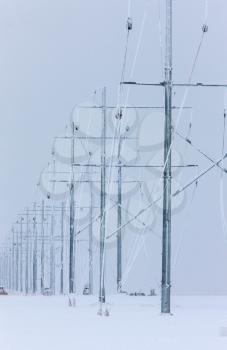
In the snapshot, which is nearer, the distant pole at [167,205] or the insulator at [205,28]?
the insulator at [205,28]

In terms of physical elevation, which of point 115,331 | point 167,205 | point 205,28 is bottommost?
point 115,331

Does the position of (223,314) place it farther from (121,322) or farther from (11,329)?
(11,329)

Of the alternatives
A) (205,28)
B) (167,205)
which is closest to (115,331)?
(167,205)

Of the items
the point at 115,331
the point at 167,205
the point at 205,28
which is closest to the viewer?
the point at 115,331

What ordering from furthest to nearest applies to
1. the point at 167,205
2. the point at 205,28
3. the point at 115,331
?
the point at 167,205 → the point at 205,28 → the point at 115,331

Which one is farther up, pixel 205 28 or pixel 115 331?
pixel 205 28

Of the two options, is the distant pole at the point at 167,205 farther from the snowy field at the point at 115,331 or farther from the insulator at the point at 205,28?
the insulator at the point at 205,28

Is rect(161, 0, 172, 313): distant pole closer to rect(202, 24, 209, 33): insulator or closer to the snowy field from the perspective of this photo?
the snowy field

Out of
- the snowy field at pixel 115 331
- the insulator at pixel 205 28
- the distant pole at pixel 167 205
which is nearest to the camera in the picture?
the snowy field at pixel 115 331

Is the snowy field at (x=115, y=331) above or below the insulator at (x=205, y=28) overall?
below

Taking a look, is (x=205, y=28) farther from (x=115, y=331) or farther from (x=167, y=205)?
(x=115, y=331)

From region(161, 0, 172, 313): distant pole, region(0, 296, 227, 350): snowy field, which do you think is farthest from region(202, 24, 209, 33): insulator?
region(0, 296, 227, 350): snowy field

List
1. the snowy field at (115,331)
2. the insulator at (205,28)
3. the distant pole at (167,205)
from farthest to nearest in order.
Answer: the distant pole at (167,205)
the insulator at (205,28)
the snowy field at (115,331)

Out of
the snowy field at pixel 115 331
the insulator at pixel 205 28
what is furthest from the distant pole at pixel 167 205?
the insulator at pixel 205 28
